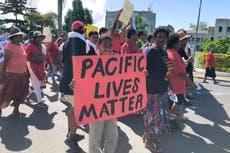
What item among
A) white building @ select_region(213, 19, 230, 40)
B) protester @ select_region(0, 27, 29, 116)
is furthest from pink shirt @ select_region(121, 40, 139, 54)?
white building @ select_region(213, 19, 230, 40)

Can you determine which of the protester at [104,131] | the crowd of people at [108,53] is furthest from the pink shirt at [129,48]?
the protester at [104,131]

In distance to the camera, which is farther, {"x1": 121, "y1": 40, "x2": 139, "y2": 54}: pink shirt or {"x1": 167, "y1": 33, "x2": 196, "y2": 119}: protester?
{"x1": 121, "y1": 40, "x2": 139, "y2": 54}: pink shirt

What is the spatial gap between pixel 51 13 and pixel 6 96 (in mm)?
57709

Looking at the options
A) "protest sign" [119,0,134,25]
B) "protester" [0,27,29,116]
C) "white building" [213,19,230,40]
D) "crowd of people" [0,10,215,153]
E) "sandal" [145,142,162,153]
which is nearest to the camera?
"crowd of people" [0,10,215,153]

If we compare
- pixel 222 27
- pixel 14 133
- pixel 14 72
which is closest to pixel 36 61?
pixel 14 72

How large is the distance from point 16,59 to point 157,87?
9.60 ft

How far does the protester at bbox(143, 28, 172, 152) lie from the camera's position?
14.9 feet

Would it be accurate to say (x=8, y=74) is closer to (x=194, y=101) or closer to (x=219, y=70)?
(x=194, y=101)

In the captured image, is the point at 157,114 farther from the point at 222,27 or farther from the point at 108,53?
the point at 222,27

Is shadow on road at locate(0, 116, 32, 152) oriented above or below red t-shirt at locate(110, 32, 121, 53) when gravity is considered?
below

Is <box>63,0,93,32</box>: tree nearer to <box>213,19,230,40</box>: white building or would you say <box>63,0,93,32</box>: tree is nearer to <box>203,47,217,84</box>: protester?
<box>213,19,230,40</box>: white building

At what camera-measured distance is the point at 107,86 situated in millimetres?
3598

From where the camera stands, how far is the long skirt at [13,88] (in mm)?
6289

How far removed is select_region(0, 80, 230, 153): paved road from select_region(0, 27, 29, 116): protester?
1.34 ft
